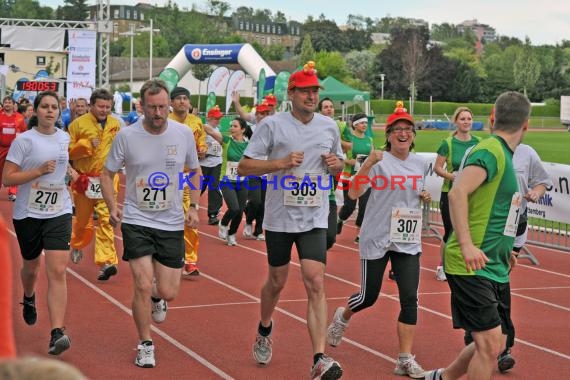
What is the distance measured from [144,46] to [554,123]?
83781 mm

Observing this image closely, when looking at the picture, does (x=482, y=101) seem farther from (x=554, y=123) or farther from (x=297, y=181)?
(x=297, y=181)

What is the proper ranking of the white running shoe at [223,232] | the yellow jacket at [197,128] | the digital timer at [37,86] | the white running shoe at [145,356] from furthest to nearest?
the digital timer at [37,86], the white running shoe at [223,232], the yellow jacket at [197,128], the white running shoe at [145,356]

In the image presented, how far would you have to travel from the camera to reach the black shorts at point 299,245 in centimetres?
720

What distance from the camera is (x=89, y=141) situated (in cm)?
1068

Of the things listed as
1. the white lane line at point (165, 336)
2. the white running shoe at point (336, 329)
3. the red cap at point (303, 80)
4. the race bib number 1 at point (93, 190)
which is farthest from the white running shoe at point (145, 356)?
the race bib number 1 at point (93, 190)

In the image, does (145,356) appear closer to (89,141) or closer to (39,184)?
(39,184)

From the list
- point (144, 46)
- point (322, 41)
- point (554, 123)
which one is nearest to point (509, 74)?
point (554, 123)

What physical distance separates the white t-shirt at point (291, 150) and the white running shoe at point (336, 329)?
1.02 meters

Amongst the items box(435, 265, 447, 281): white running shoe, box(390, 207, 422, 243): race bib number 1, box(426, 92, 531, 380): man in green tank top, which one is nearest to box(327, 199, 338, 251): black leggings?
box(435, 265, 447, 281): white running shoe

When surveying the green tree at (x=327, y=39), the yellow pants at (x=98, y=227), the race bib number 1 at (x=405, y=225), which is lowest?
the yellow pants at (x=98, y=227)

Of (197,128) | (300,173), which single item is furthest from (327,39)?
(300,173)

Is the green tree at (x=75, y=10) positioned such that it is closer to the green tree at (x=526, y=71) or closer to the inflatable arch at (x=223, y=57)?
the green tree at (x=526, y=71)

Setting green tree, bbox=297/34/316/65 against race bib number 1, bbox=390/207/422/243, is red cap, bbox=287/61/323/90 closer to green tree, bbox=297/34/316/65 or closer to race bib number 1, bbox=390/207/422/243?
race bib number 1, bbox=390/207/422/243

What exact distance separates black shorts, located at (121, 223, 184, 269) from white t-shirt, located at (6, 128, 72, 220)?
677mm
